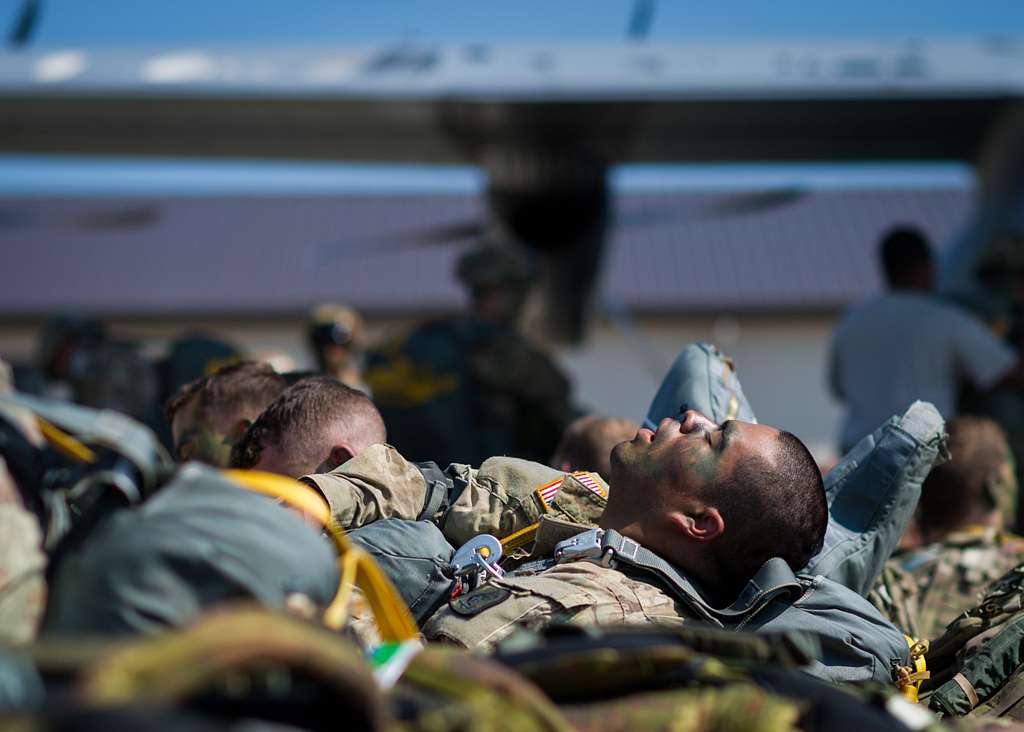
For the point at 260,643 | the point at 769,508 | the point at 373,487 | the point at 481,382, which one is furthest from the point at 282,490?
the point at 481,382

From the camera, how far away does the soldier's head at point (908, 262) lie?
561 cm

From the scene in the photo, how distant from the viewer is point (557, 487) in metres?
2.69

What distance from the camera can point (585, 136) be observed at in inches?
370

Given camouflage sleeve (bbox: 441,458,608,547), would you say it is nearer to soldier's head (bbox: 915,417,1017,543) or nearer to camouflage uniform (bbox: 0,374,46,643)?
camouflage uniform (bbox: 0,374,46,643)

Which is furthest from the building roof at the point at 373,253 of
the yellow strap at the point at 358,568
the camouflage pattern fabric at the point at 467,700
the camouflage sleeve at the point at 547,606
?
the camouflage pattern fabric at the point at 467,700

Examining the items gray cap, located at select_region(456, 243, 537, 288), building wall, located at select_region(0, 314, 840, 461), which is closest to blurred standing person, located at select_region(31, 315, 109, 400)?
gray cap, located at select_region(456, 243, 537, 288)

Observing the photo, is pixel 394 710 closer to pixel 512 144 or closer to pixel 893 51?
pixel 893 51

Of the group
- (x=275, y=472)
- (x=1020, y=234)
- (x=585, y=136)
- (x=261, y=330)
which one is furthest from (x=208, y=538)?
(x=261, y=330)

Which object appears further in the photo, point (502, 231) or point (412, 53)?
point (502, 231)

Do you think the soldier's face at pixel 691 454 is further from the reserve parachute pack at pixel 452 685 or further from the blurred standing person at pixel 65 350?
the blurred standing person at pixel 65 350

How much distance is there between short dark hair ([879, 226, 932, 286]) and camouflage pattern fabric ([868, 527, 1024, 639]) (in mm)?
1825

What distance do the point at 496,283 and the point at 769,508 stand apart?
4115 mm

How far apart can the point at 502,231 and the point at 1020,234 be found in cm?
414

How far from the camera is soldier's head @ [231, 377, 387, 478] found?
2.80 meters
